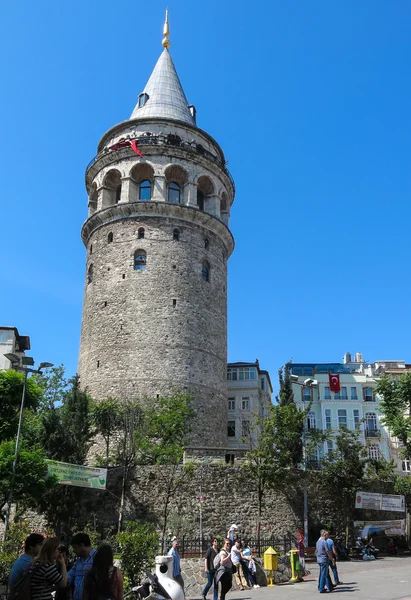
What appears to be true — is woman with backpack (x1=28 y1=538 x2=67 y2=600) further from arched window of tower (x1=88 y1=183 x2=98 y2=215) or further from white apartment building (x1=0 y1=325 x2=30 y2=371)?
white apartment building (x1=0 y1=325 x2=30 y2=371)

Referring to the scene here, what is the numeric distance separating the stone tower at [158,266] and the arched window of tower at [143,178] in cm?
7

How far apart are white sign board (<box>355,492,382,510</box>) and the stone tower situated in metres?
9.45

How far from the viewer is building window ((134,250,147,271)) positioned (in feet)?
106

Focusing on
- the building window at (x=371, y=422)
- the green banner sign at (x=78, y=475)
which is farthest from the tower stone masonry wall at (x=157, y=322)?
the building window at (x=371, y=422)

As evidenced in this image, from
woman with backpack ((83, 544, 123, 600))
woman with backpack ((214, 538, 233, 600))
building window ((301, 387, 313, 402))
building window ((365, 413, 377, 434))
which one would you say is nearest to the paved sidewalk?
woman with backpack ((214, 538, 233, 600))

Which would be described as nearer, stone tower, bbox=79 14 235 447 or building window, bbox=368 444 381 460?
stone tower, bbox=79 14 235 447

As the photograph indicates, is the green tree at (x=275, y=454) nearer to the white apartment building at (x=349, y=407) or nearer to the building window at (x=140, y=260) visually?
the building window at (x=140, y=260)

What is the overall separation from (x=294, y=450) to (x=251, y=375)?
19.1 m

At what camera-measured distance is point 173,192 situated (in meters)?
34.6

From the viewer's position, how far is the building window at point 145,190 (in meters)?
34.1

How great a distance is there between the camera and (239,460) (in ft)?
84.8

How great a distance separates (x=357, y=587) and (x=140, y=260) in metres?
22.6

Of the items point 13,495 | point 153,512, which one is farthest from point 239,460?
point 13,495

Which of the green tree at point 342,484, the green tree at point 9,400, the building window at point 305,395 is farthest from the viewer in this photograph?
the building window at point 305,395
